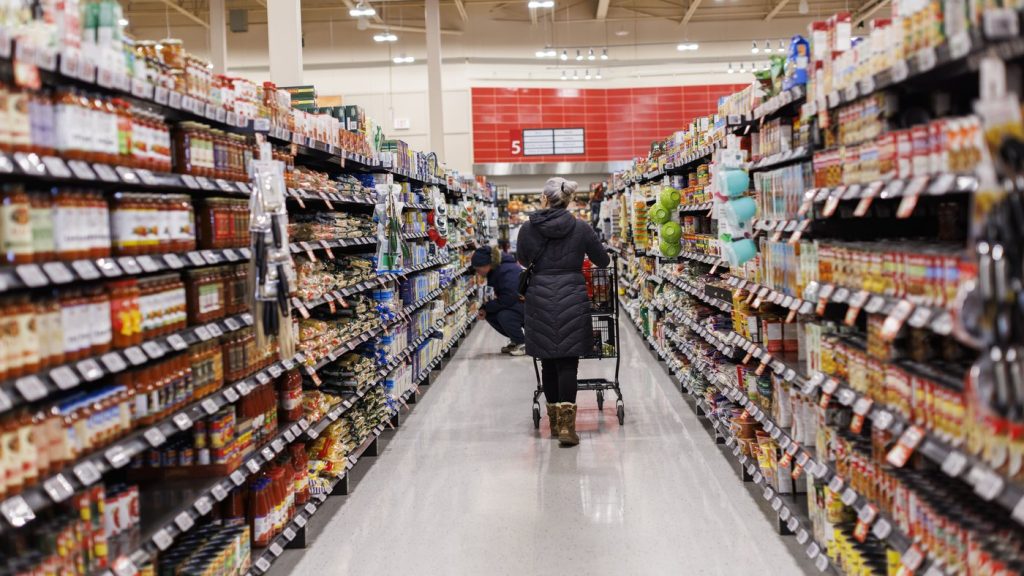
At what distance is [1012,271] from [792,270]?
2.20 meters

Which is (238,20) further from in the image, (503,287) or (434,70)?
(503,287)

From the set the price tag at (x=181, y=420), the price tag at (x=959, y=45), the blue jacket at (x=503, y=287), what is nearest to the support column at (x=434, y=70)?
the blue jacket at (x=503, y=287)

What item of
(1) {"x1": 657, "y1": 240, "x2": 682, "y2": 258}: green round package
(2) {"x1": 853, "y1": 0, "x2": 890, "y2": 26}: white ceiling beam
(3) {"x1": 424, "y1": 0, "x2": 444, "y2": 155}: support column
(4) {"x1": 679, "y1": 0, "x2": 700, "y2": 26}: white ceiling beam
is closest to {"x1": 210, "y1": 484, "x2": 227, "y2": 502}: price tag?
(1) {"x1": 657, "y1": 240, "x2": 682, "y2": 258}: green round package

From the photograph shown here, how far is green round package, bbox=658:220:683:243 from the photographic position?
7.92m

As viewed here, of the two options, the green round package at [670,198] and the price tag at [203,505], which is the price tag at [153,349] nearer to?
the price tag at [203,505]

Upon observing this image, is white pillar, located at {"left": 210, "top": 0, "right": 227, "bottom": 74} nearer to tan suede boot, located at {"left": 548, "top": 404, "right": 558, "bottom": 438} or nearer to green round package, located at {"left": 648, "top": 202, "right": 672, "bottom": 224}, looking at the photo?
green round package, located at {"left": 648, "top": 202, "right": 672, "bottom": 224}

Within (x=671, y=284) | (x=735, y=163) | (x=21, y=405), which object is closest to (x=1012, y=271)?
(x=21, y=405)

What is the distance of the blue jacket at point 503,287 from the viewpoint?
11500 mm

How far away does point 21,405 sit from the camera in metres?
2.74

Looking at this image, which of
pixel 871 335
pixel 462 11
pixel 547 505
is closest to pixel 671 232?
pixel 547 505

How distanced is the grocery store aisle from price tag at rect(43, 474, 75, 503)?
1.89 m

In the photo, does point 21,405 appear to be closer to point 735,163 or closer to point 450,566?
point 450,566

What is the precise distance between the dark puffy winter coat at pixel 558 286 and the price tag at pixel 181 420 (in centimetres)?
341

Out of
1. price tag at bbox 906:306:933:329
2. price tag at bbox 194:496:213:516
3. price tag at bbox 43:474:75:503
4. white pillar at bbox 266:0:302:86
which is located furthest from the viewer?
white pillar at bbox 266:0:302:86
